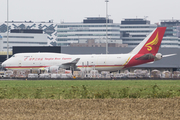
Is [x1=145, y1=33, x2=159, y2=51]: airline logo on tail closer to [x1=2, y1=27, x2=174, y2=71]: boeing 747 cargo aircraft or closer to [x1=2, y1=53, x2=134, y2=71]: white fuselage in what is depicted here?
[x1=2, y1=27, x2=174, y2=71]: boeing 747 cargo aircraft

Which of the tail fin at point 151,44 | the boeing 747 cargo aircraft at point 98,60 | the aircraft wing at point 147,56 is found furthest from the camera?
the tail fin at point 151,44

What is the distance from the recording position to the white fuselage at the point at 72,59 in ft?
204

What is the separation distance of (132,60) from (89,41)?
13494cm

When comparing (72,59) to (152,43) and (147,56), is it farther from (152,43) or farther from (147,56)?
(152,43)

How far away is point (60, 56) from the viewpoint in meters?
65.8

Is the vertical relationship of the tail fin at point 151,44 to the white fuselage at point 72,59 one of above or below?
above

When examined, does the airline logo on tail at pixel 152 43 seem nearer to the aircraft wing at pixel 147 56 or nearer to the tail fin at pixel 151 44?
the tail fin at pixel 151 44

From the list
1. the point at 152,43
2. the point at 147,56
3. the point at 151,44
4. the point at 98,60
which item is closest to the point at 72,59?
the point at 98,60

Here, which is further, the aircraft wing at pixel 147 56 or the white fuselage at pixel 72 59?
the white fuselage at pixel 72 59

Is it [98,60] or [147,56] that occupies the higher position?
[147,56]

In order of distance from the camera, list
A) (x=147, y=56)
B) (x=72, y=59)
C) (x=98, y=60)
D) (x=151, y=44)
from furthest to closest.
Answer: (x=72, y=59)
(x=151, y=44)
(x=98, y=60)
(x=147, y=56)

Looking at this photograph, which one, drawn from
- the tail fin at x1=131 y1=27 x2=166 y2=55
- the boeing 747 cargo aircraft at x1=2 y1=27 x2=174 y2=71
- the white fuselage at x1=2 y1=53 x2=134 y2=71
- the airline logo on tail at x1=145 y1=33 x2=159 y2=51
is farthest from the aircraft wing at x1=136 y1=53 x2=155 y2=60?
the airline logo on tail at x1=145 y1=33 x2=159 y2=51

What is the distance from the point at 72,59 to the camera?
6494 centimetres

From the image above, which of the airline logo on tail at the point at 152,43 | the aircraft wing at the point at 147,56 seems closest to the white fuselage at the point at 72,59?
the aircraft wing at the point at 147,56
